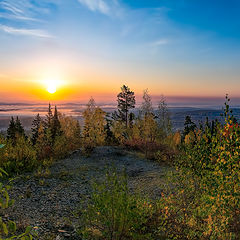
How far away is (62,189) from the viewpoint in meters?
7.94

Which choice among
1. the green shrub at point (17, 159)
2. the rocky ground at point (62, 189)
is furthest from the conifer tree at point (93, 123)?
the green shrub at point (17, 159)

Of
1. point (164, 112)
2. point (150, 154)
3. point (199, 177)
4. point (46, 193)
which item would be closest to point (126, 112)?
point (164, 112)

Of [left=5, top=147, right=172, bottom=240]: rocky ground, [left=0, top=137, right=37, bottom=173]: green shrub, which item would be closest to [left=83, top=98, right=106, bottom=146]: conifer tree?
[left=5, top=147, right=172, bottom=240]: rocky ground

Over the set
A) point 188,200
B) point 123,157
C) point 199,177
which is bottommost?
point 123,157

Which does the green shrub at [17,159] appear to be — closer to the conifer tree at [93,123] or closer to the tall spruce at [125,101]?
the conifer tree at [93,123]

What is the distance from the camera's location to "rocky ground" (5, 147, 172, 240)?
5.18 m

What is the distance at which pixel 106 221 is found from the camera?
12.2 ft

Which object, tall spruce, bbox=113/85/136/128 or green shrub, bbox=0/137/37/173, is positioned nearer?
green shrub, bbox=0/137/37/173

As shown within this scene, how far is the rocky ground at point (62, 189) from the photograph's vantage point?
518cm

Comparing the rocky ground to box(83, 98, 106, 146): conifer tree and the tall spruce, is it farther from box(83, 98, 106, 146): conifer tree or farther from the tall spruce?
the tall spruce

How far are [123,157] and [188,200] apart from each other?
975 cm

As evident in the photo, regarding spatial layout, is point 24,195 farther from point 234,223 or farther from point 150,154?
point 150,154

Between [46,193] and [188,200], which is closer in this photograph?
[188,200]

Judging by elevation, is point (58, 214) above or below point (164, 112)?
below
